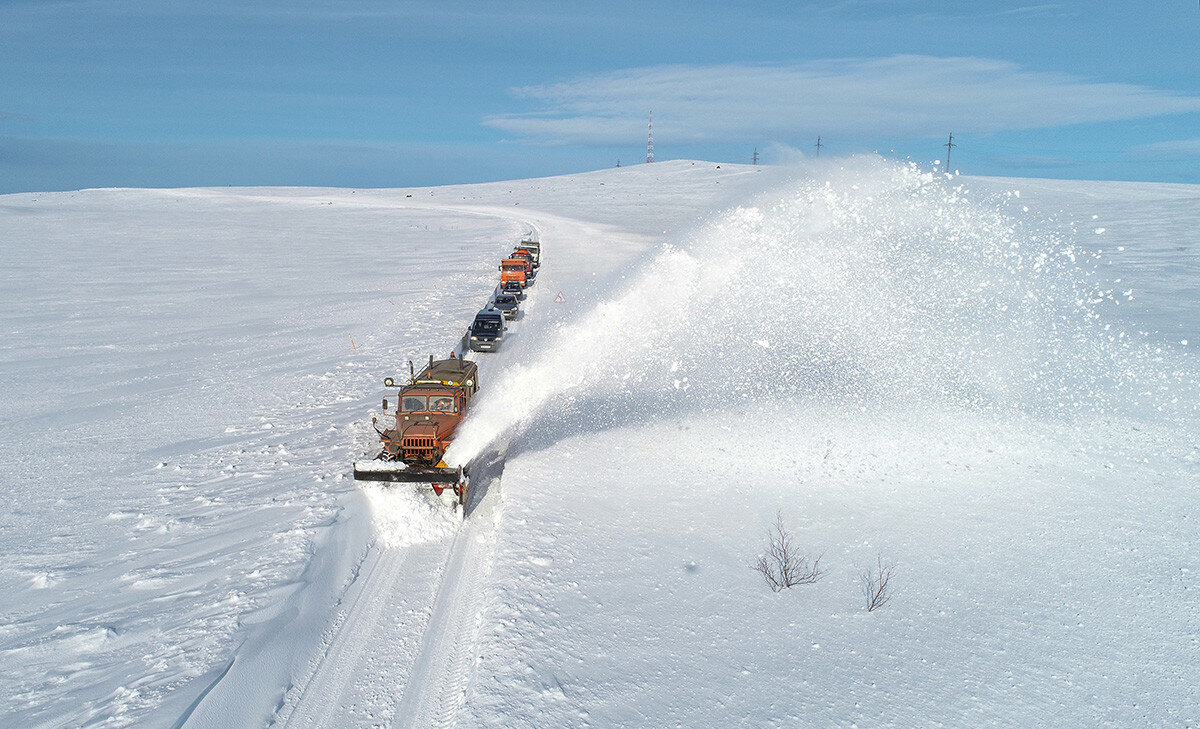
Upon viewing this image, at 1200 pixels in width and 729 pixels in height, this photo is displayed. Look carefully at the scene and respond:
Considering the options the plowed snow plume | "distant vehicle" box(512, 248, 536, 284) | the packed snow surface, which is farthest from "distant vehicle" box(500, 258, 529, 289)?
the plowed snow plume

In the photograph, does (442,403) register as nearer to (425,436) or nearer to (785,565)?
(425,436)

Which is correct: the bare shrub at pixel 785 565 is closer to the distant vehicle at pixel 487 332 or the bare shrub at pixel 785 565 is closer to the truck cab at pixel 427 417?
the truck cab at pixel 427 417

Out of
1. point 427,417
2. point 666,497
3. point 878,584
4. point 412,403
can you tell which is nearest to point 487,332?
point 412,403

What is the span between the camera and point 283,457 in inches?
526

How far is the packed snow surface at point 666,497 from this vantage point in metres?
7.57

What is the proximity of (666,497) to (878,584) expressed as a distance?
390 cm

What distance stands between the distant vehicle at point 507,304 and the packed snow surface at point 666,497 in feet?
4.13

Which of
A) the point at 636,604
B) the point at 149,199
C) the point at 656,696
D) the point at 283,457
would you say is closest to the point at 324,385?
the point at 283,457

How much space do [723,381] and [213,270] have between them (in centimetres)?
3376

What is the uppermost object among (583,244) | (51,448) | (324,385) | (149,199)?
(149,199)

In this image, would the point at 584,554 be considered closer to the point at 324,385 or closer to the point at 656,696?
the point at 656,696

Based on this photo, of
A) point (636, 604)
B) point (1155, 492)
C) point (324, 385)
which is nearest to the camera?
point (636, 604)

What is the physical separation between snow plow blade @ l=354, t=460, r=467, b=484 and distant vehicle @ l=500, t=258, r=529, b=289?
23.1 meters

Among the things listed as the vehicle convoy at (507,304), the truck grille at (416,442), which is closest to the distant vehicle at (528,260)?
the vehicle convoy at (507,304)
